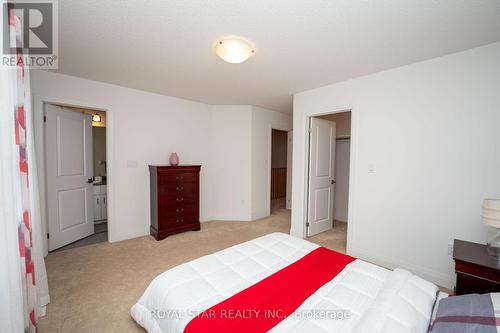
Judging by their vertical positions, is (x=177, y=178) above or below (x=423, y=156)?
below

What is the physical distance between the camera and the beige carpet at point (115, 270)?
1688 mm

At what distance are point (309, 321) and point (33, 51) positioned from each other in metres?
3.33

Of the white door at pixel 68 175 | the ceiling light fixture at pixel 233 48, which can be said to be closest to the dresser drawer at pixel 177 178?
the white door at pixel 68 175

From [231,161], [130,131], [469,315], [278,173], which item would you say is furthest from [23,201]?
[278,173]

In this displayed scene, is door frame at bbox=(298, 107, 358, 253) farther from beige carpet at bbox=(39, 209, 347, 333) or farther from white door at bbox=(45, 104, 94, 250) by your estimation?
white door at bbox=(45, 104, 94, 250)

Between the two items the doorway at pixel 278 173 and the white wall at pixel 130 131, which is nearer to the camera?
the white wall at pixel 130 131

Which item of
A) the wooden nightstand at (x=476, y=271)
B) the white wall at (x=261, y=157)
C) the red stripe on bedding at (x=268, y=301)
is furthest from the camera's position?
the white wall at (x=261, y=157)

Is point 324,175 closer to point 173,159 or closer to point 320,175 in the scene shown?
point 320,175

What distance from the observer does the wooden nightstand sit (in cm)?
142

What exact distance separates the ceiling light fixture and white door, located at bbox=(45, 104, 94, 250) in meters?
2.62

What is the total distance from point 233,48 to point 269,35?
1.09 ft

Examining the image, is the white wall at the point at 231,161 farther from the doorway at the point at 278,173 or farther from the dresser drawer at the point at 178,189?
the doorway at the point at 278,173

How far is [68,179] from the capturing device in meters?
3.08

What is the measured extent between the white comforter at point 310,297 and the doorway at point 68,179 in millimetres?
2378
